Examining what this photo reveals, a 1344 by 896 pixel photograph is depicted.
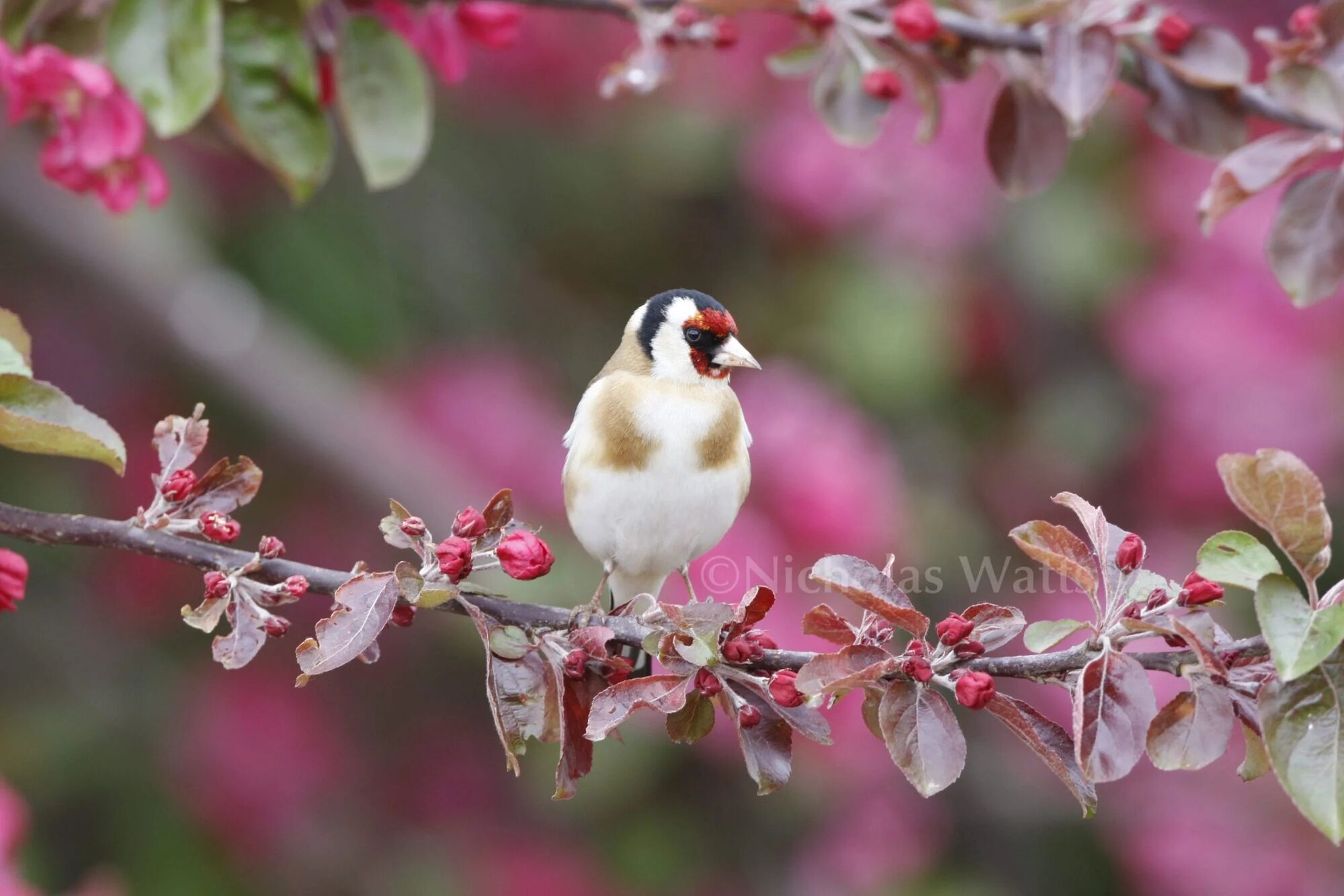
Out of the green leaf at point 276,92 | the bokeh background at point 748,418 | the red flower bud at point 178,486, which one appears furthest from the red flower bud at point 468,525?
the bokeh background at point 748,418

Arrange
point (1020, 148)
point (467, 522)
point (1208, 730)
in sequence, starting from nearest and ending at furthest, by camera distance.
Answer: point (1208, 730)
point (467, 522)
point (1020, 148)

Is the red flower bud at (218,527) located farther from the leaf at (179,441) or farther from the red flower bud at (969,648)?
the red flower bud at (969,648)

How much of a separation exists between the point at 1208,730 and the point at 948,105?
8.40 feet

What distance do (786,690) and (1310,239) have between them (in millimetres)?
919

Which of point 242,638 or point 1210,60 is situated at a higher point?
point 1210,60

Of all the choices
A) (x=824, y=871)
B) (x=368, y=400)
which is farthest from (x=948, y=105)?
(x=824, y=871)

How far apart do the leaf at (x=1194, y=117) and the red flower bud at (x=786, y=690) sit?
0.97 meters

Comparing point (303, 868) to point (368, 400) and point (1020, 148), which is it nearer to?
point (368, 400)

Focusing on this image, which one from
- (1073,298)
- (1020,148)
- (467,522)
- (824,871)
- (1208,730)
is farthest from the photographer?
(1073,298)

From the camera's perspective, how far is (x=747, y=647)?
1.14 meters

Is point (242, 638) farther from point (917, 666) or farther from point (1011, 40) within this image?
point (1011, 40)

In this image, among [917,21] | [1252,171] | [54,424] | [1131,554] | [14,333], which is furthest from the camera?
[917,21]

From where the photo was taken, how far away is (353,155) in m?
3.82

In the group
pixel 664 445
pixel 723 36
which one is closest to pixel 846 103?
pixel 723 36
